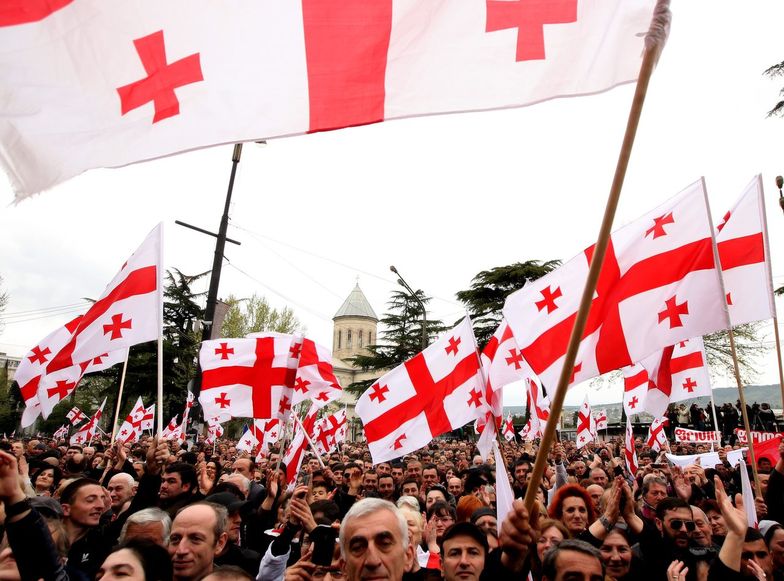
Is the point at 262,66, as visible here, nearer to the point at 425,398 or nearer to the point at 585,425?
the point at 425,398

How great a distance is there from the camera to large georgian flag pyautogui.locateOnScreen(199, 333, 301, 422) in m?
8.44

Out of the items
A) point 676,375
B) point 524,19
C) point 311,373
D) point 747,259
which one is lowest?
point 676,375

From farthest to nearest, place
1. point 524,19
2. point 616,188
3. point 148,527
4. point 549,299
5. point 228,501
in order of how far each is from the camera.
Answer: point 549,299 < point 228,501 < point 148,527 < point 524,19 < point 616,188

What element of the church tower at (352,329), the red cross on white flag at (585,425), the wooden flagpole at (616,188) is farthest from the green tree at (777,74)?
the church tower at (352,329)

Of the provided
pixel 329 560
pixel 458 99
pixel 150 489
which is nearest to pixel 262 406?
pixel 150 489

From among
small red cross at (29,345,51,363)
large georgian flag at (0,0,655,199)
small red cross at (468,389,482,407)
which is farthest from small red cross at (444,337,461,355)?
small red cross at (29,345,51,363)

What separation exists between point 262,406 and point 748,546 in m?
6.01

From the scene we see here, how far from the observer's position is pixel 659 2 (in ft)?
7.52

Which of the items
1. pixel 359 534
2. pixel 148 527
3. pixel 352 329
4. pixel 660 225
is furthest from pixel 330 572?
pixel 352 329

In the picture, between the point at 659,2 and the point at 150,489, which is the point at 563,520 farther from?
the point at 659,2

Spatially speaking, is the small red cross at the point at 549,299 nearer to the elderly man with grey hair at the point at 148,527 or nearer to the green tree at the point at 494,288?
the elderly man with grey hair at the point at 148,527

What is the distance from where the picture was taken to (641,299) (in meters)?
4.70

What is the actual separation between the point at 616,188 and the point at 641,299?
278cm

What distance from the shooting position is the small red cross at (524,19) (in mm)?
2959
